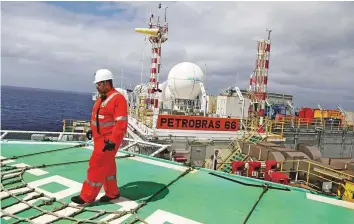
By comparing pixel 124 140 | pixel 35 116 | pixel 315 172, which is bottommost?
pixel 35 116

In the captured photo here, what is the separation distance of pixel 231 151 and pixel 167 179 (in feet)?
32.4

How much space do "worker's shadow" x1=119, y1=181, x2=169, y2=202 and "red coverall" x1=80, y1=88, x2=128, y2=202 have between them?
14.2 inches

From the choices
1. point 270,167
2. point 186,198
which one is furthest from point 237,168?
point 186,198

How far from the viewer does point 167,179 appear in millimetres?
5406

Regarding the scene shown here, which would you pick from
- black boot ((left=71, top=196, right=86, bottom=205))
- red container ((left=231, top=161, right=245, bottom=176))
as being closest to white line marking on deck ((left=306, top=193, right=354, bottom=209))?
black boot ((left=71, top=196, right=86, bottom=205))

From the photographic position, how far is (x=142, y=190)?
15.6 ft

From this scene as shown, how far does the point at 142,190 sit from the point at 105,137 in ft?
4.01

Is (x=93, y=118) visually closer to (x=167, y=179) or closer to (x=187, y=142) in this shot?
(x=167, y=179)

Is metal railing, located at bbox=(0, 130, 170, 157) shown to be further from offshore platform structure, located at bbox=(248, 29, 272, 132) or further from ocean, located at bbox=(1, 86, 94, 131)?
ocean, located at bbox=(1, 86, 94, 131)

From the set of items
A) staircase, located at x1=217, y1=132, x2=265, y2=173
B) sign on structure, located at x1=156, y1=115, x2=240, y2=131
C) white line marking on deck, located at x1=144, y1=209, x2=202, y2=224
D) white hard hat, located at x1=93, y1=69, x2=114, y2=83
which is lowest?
staircase, located at x1=217, y1=132, x2=265, y2=173

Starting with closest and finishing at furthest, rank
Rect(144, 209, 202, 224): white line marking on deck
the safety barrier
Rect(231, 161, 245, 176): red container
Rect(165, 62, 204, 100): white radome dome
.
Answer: Rect(144, 209, 202, 224): white line marking on deck < the safety barrier < Rect(231, 161, 245, 176): red container < Rect(165, 62, 204, 100): white radome dome

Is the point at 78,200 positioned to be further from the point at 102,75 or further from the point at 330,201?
the point at 330,201

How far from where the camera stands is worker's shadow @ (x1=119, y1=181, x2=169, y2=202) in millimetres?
4477

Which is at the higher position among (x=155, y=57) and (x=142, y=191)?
(x=155, y=57)
